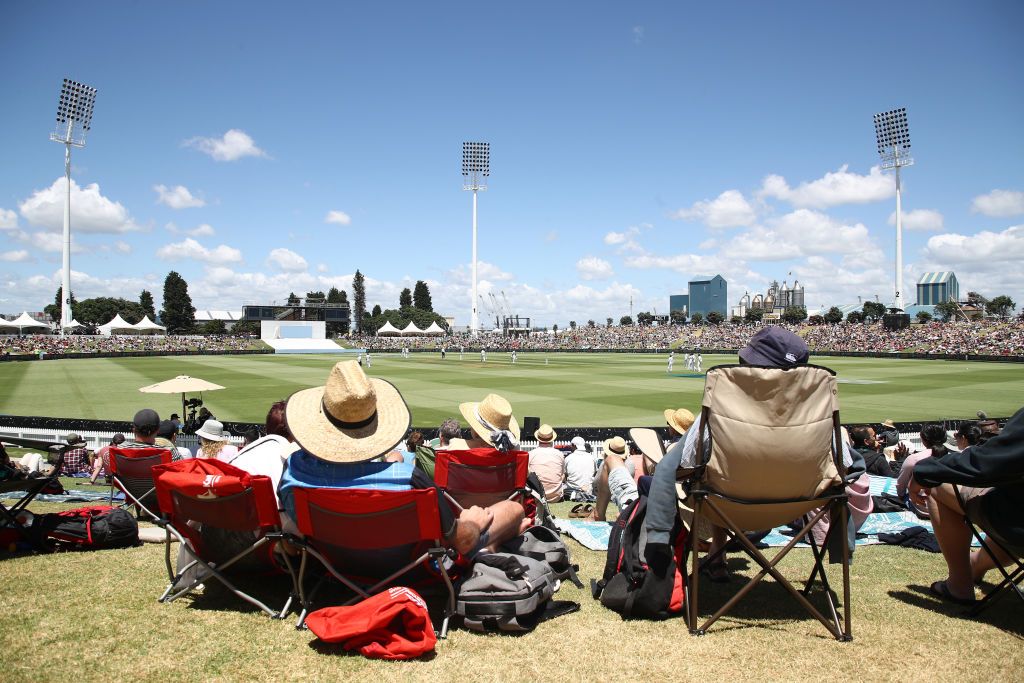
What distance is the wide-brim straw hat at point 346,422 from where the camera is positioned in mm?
4051

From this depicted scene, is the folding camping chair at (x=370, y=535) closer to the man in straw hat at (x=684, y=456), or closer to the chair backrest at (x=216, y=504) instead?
the chair backrest at (x=216, y=504)

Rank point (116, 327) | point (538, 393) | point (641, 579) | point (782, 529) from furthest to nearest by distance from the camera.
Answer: point (116, 327) < point (538, 393) < point (782, 529) < point (641, 579)

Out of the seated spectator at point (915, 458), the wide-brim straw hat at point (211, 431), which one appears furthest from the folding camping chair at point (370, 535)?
the seated spectator at point (915, 458)

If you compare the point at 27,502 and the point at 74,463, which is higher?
the point at 27,502

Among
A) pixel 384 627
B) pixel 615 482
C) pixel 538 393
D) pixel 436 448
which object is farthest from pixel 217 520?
pixel 538 393

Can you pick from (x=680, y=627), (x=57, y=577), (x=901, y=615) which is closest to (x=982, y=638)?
(x=901, y=615)

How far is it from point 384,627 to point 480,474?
76.9 inches

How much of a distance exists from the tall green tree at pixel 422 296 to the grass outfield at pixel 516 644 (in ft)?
529

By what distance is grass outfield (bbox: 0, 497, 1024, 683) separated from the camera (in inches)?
141

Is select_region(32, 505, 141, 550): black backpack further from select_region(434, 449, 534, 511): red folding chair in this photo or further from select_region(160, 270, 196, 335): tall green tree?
select_region(160, 270, 196, 335): tall green tree

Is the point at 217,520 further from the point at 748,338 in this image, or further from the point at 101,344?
the point at 748,338

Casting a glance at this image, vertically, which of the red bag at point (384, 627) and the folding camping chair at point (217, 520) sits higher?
the folding camping chair at point (217, 520)

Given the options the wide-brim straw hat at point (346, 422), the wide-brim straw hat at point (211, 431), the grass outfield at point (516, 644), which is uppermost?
the wide-brim straw hat at point (346, 422)

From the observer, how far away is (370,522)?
12.8ft
